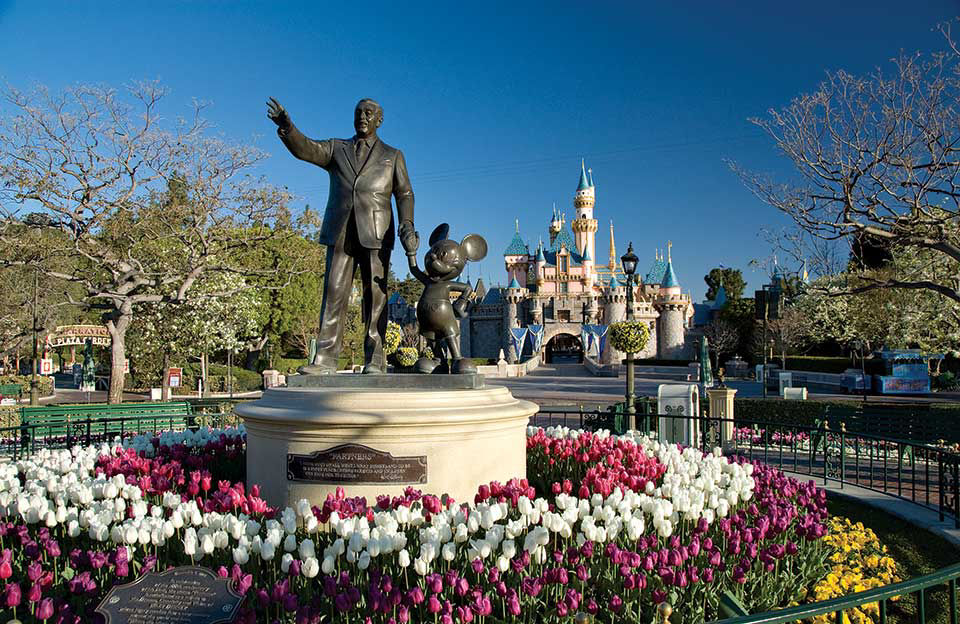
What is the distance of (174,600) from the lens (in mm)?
3447

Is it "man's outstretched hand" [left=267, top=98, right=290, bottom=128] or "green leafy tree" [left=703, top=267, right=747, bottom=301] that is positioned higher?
"green leafy tree" [left=703, top=267, right=747, bottom=301]

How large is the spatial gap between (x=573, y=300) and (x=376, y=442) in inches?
2683

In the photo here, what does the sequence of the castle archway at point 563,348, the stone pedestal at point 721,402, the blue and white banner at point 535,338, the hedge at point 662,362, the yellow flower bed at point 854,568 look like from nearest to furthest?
the yellow flower bed at point 854,568
the stone pedestal at point 721,402
the hedge at point 662,362
the blue and white banner at point 535,338
the castle archway at point 563,348

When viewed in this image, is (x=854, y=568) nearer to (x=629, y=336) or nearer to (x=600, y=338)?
(x=629, y=336)

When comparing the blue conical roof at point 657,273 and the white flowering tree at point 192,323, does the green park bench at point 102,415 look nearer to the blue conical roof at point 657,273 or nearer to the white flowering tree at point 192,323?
the white flowering tree at point 192,323

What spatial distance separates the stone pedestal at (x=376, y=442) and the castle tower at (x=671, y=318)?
6211cm

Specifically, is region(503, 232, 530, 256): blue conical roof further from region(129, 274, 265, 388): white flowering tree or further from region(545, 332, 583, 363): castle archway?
region(129, 274, 265, 388): white flowering tree

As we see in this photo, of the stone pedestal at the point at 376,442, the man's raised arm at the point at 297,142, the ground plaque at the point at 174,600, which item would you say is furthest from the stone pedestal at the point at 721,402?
the ground plaque at the point at 174,600

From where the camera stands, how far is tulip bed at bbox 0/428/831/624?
3.56 metres

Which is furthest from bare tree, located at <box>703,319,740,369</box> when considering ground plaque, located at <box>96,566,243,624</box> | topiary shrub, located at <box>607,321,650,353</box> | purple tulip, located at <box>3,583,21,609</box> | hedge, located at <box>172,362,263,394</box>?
purple tulip, located at <box>3,583,21,609</box>

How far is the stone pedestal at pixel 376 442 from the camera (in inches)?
214

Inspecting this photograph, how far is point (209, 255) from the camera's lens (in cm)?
2127

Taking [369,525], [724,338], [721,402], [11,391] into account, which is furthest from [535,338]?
[369,525]

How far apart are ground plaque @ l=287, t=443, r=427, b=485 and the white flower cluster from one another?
18.9 inches
